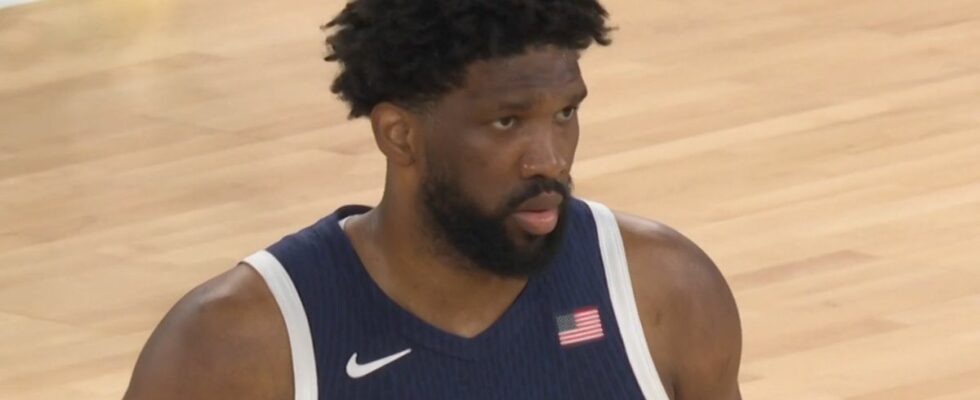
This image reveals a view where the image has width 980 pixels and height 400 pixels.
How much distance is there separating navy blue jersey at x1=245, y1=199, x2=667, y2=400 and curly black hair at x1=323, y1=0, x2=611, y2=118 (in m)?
0.20

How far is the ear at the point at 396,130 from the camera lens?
2449 millimetres

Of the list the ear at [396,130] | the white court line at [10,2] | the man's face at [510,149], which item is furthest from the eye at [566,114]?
the white court line at [10,2]

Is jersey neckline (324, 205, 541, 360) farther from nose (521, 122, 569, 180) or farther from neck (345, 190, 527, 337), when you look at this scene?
nose (521, 122, 569, 180)

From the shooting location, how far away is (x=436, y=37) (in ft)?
7.86

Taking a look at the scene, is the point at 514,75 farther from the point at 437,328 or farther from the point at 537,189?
the point at 437,328

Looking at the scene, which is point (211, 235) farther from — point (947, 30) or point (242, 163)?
point (947, 30)

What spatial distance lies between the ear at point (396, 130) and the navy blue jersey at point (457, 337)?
0.48 ft

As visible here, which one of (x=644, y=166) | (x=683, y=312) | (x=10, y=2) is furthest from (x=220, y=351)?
(x=10, y=2)

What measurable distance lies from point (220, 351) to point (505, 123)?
15.4 inches

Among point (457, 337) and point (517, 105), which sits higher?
point (517, 105)

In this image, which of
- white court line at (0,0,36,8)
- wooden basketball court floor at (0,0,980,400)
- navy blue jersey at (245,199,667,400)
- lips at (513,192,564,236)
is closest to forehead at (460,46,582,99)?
lips at (513,192,564,236)

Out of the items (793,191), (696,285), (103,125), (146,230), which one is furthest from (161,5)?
(696,285)

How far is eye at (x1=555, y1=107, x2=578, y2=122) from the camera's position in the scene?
239 cm

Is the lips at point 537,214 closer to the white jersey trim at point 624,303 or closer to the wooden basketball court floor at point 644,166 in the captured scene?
the white jersey trim at point 624,303
